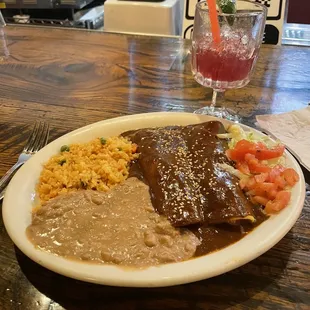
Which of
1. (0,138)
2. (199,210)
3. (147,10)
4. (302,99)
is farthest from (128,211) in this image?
(147,10)

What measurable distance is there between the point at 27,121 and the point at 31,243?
32.6 inches

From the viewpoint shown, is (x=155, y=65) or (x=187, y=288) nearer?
(x=187, y=288)

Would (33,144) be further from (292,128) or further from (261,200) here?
(292,128)

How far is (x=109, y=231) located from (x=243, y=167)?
1.47ft

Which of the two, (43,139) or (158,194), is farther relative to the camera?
(43,139)

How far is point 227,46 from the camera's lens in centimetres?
151

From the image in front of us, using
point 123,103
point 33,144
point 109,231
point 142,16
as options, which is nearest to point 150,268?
point 109,231

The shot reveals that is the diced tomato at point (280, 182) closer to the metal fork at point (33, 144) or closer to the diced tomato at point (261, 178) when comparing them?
the diced tomato at point (261, 178)

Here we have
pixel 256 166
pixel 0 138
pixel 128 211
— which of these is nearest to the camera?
pixel 128 211

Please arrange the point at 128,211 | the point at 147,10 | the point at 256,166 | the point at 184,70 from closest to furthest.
Result: 1. the point at 128,211
2. the point at 256,166
3. the point at 184,70
4. the point at 147,10

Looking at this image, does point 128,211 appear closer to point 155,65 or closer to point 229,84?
point 229,84

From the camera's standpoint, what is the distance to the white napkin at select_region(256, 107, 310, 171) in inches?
54.3

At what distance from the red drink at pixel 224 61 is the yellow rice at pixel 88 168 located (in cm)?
51

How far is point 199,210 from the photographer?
39.8 inches
